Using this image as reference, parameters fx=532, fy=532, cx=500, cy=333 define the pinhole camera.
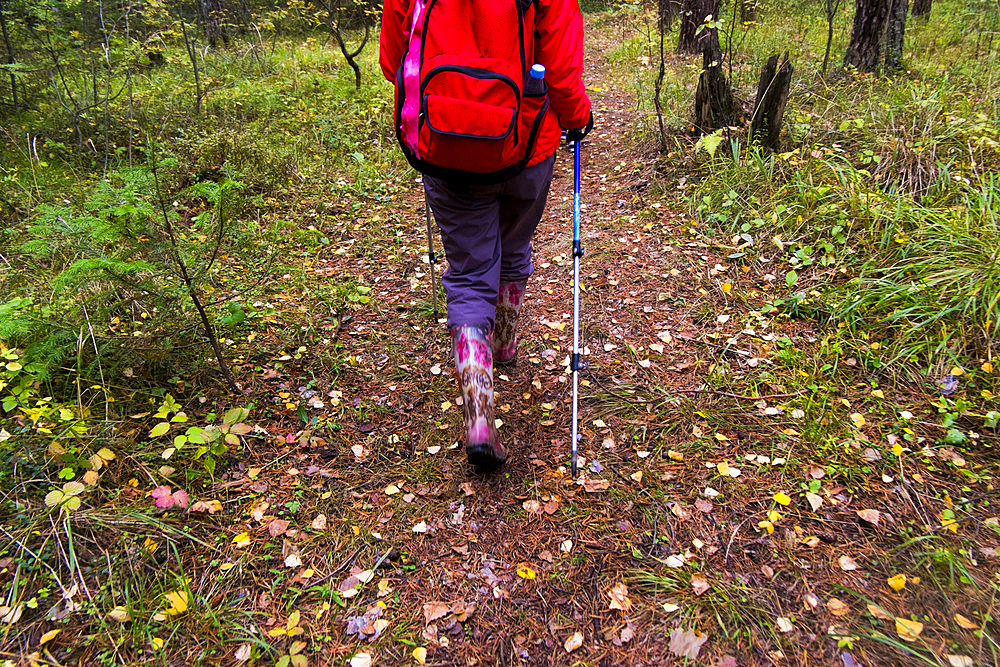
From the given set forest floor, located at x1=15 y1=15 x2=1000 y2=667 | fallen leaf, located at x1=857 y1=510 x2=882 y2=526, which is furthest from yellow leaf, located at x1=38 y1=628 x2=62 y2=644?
fallen leaf, located at x1=857 y1=510 x2=882 y2=526

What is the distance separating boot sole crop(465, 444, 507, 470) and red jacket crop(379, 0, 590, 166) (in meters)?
1.49

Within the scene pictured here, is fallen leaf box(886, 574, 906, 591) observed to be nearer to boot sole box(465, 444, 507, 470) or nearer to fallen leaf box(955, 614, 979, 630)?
fallen leaf box(955, 614, 979, 630)

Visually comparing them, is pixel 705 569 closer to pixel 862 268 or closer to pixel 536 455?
pixel 536 455

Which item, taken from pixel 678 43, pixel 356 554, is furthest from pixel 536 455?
pixel 678 43

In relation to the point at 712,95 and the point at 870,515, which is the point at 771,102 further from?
the point at 870,515

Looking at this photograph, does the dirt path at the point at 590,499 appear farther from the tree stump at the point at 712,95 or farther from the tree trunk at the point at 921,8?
the tree trunk at the point at 921,8

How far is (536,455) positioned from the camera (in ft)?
10.4

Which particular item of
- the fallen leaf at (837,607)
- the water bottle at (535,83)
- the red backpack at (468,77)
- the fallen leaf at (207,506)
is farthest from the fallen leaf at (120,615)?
the fallen leaf at (837,607)

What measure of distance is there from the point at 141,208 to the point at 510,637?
280 centimetres

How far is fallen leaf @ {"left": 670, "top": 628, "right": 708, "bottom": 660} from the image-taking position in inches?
85.7

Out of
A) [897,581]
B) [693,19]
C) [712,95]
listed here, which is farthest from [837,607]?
[693,19]

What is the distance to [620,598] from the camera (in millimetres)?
2412

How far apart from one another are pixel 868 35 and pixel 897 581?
21.3ft

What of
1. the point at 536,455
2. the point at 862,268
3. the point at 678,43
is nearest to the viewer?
the point at 536,455
